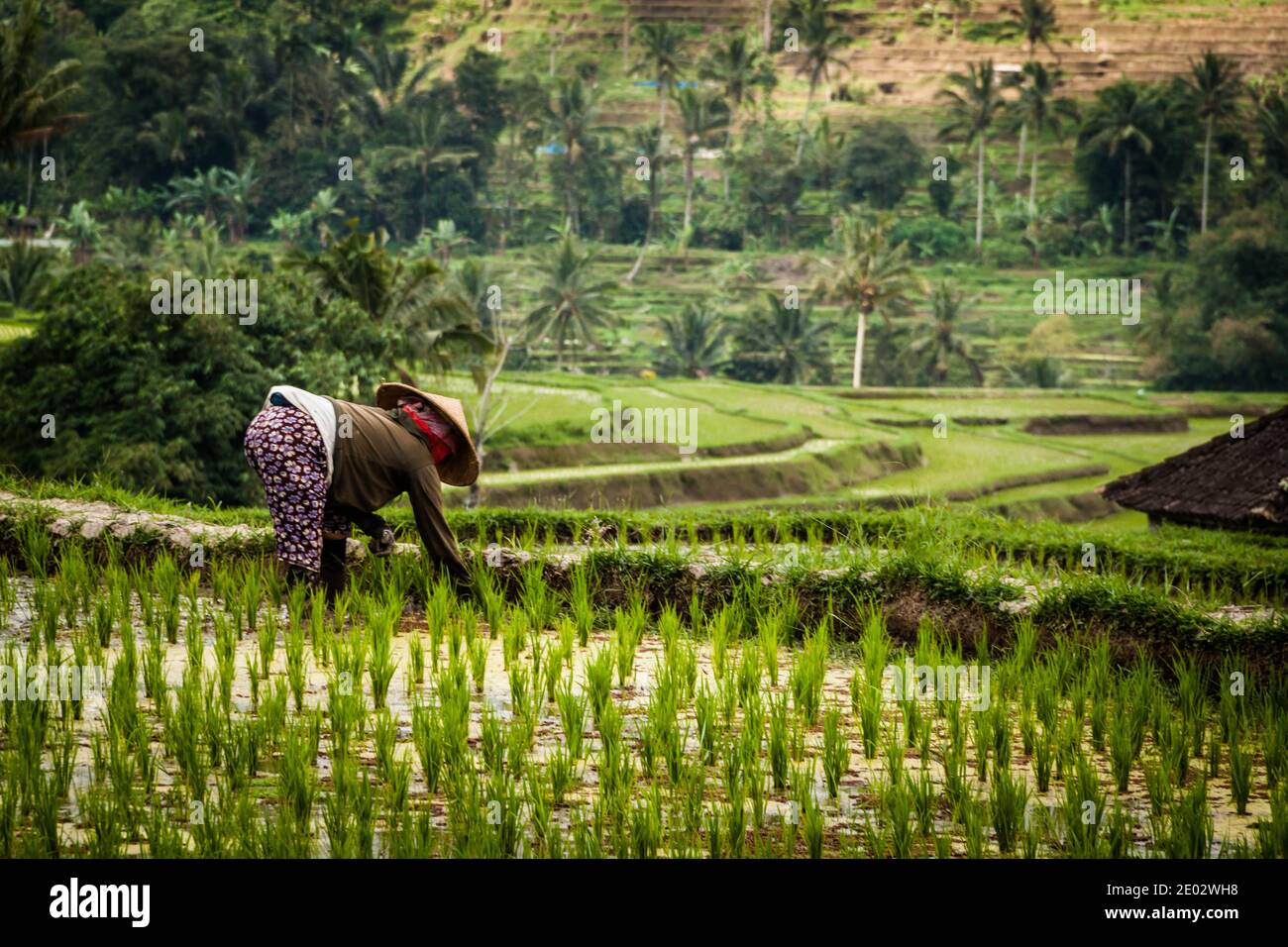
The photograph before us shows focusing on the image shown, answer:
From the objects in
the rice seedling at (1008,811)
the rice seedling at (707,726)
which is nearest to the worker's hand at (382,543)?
the rice seedling at (707,726)

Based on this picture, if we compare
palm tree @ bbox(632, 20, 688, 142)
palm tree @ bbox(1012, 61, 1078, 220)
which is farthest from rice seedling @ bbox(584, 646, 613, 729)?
palm tree @ bbox(632, 20, 688, 142)

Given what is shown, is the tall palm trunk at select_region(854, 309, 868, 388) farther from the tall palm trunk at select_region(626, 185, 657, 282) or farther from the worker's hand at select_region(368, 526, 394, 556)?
the worker's hand at select_region(368, 526, 394, 556)

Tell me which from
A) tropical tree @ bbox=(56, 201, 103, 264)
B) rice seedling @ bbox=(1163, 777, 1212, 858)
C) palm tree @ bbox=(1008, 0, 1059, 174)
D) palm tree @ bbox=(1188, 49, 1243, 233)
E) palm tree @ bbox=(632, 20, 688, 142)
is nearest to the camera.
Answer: rice seedling @ bbox=(1163, 777, 1212, 858)

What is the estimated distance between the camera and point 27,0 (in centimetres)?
2938

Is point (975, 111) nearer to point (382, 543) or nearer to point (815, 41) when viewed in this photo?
point (815, 41)

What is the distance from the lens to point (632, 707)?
488cm

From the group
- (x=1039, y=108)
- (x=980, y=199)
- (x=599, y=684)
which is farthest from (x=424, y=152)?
(x=599, y=684)

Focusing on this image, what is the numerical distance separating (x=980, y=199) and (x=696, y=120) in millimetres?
11000

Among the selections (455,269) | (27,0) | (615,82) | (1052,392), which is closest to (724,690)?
(27,0)

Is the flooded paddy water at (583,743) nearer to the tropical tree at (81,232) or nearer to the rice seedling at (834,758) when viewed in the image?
the rice seedling at (834,758)

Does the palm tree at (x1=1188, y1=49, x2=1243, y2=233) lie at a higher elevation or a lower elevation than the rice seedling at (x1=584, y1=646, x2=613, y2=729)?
higher

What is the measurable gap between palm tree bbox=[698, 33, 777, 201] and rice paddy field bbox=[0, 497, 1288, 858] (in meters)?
54.6

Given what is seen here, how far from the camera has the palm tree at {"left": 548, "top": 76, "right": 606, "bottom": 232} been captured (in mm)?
55969
